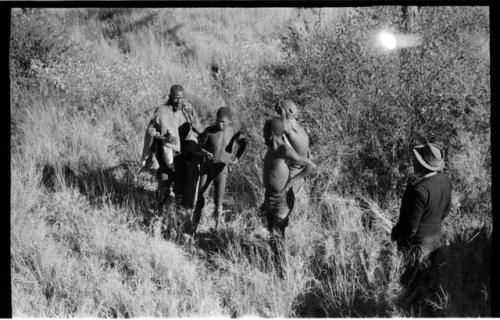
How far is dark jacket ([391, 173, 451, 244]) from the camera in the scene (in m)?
3.73

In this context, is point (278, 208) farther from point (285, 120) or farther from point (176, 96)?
point (176, 96)

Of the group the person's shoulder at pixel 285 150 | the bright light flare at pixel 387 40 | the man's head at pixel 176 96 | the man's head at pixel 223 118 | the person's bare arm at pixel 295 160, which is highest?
the bright light flare at pixel 387 40

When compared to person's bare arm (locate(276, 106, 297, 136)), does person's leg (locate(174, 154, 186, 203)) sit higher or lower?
lower

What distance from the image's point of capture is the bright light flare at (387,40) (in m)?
6.78

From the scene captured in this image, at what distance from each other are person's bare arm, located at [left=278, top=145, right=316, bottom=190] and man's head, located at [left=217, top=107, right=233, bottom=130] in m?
0.68

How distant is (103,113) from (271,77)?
8.77 ft

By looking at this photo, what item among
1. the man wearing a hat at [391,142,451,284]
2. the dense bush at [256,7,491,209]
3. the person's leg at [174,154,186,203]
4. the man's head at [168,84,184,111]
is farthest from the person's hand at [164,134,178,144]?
the man wearing a hat at [391,142,451,284]

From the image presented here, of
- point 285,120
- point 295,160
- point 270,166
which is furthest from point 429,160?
point 270,166

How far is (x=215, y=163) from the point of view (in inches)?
187

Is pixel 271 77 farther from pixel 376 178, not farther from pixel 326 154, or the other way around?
pixel 376 178

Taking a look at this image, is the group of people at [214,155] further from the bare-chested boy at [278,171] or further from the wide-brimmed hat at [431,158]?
the wide-brimmed hat at [431,158]

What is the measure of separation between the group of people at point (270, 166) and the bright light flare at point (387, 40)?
266 centimetres

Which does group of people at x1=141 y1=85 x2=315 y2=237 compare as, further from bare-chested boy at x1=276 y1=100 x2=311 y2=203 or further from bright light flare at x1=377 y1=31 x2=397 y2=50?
bright light flare at x1=377 y1=31 x2=397 y2=50

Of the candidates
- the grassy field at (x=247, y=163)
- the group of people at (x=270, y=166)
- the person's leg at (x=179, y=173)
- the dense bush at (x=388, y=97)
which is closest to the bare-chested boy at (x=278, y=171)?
the group of people at (x=270, y=166)
